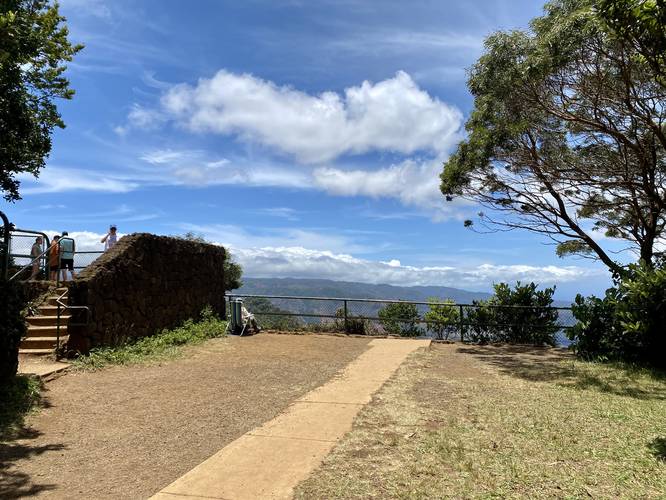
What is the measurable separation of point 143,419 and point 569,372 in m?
7.79

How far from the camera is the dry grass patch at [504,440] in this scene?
4258 millimetres

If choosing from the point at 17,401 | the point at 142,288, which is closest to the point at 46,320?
the point at 142,288

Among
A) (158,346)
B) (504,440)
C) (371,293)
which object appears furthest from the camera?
(371,293)

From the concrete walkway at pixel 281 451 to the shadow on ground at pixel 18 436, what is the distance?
4.37 feet

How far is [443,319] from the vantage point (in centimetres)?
1496

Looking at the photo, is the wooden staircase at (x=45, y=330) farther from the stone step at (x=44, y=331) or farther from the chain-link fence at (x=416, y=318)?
the chain-link fence at (x=416, y=318)

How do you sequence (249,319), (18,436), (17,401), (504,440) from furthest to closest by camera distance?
1. (249,319)
2. (17,401)
3. (18,436)
4. (504,440)

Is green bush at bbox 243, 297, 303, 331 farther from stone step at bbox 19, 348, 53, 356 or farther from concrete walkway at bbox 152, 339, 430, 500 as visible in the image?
concrete walkway at bbox 152, 339, 430, 500

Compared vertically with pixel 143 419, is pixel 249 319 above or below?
above

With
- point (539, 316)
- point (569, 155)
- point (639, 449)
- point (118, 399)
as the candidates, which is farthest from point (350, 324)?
point (639, 449)

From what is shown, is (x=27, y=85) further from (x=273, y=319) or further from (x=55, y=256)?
(x=273, y=319)

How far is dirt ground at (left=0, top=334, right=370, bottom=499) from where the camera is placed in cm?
464

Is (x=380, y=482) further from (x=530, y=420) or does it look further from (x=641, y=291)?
(x=641, y=291)

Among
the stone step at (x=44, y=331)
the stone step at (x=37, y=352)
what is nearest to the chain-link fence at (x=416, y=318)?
the stone step at (x=44, y=331)
